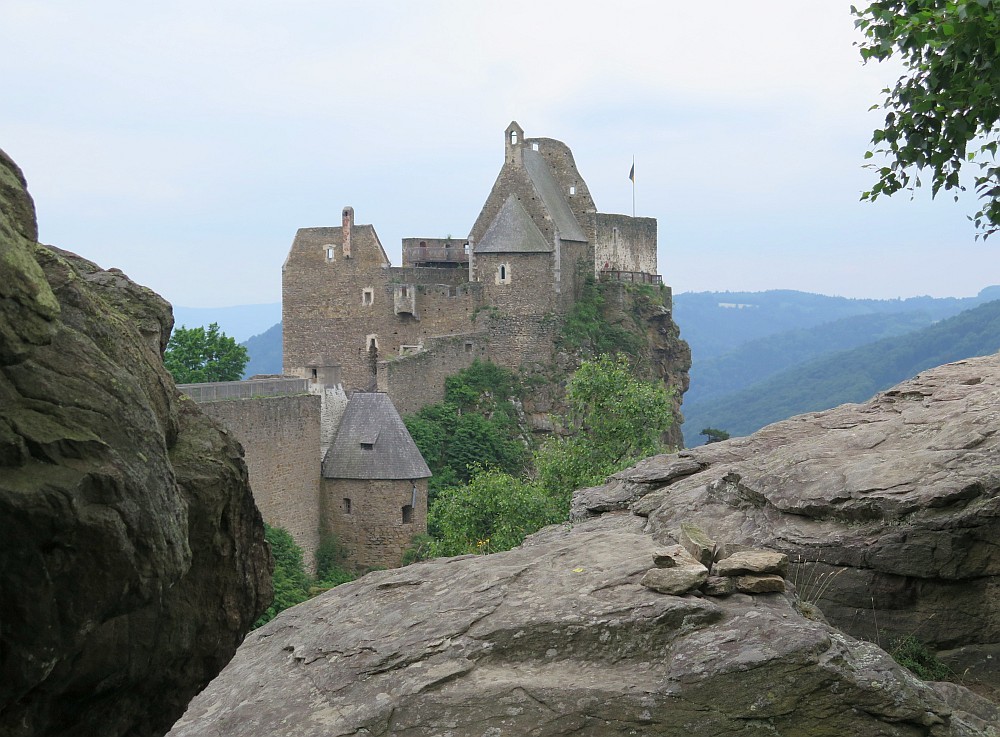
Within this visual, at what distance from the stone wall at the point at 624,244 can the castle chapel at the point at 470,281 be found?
0.31 feet

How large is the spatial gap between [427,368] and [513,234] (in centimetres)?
677

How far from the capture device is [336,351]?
5112cm

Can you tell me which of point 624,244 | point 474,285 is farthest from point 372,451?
point 624,244

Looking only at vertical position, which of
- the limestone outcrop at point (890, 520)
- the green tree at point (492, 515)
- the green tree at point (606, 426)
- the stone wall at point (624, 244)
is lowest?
the green tree at point (492, 515)

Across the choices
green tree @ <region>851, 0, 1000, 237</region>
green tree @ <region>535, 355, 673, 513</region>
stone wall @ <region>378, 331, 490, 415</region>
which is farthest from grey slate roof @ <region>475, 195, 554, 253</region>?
green tree @ <region>851, 0, 1000, 237</region>

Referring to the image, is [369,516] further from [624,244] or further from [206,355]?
[624,244]

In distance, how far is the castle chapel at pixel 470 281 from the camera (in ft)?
162

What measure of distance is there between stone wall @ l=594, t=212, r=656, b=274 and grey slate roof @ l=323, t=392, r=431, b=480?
17014mm

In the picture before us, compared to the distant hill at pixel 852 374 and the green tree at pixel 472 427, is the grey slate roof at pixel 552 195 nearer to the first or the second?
the green tree at pixel 472 427

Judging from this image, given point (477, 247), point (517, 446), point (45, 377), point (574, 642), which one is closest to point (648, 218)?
point (477, 247)

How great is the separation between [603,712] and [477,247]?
42122mm

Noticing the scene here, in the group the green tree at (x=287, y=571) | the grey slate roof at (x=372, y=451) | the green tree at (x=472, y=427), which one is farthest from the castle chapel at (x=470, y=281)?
the green tree at (x=287, y=571)

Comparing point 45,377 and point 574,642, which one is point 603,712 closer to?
point 574,642

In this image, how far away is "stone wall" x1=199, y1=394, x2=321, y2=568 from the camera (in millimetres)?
33688
